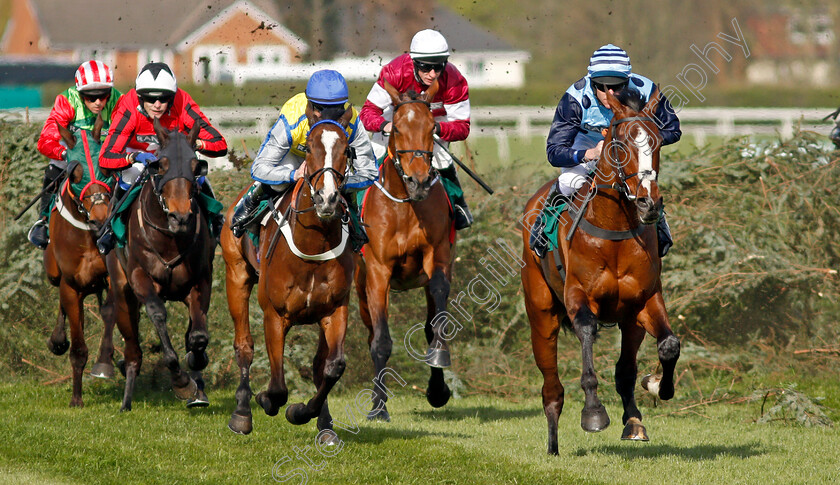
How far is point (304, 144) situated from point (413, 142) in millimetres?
1016

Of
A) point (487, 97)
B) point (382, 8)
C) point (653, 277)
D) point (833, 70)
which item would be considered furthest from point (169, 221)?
point (833, 70)

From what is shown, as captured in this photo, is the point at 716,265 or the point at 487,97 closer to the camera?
the point at 716,265

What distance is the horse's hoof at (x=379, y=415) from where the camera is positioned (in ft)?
30.4

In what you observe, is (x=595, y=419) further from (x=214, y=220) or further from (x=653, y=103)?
(x=214, y=220)

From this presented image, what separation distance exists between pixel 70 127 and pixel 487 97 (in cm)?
1788

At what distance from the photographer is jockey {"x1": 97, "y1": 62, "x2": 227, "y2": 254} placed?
29.8 ft

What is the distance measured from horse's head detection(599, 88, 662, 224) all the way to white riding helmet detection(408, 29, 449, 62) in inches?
112

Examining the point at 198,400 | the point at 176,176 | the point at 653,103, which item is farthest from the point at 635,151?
the point at 198,400

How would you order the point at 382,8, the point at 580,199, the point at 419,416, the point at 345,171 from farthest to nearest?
1. the point at 382,8
2. the point at 419,416
3. the point at 580,199
4. the point at 345,171

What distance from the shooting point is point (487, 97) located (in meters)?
27.2

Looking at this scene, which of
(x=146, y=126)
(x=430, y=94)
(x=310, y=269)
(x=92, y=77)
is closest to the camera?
(x=310, y=269)

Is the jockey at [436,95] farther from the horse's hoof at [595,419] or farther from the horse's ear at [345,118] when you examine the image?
the horse's hoof at [595,419]

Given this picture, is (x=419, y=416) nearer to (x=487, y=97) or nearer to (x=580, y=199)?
(x=580, y=199)

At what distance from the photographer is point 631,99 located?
654cm
